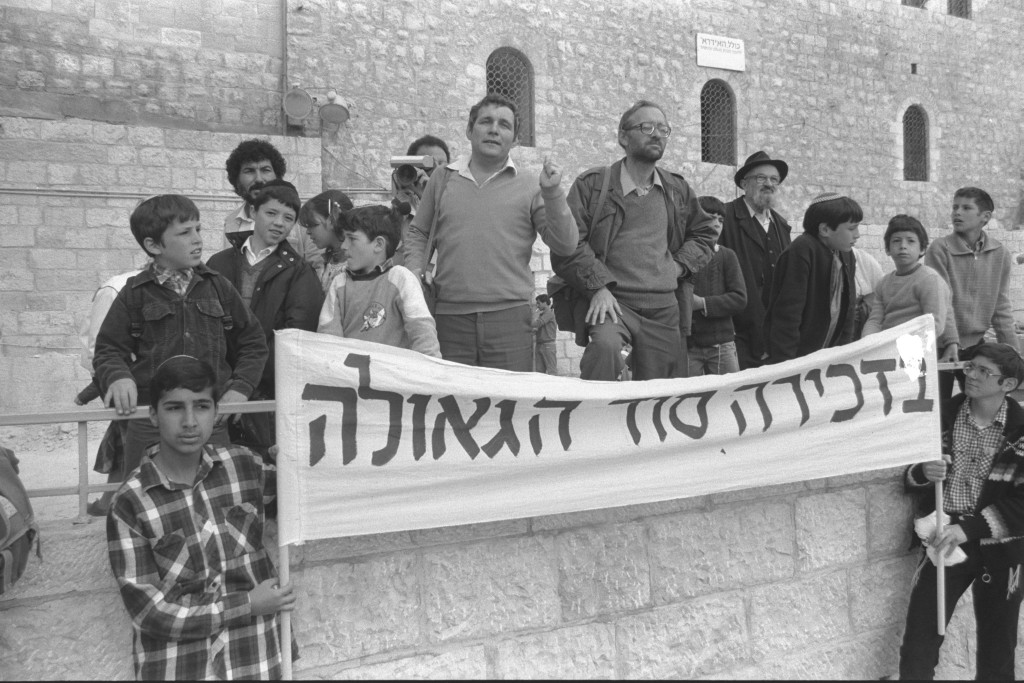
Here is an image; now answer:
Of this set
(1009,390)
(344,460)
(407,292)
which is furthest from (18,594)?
(1009,390)

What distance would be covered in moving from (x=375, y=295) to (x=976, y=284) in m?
3.99

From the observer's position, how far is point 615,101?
14.5 meters

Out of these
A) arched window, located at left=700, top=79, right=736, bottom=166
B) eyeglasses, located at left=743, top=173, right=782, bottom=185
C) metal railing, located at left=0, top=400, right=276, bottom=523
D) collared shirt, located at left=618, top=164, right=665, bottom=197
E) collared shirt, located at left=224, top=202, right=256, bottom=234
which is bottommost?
metal railing, located at left=0, top=400, right=276, bottom=523

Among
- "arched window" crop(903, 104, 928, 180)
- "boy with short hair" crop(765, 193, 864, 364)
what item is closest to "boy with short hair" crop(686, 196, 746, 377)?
"boy with short hair" crop(765, 193, 864, 364)

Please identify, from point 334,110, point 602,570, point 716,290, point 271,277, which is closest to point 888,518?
point 716,290

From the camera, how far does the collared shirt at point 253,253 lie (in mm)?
4066

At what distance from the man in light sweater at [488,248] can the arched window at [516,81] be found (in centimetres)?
991

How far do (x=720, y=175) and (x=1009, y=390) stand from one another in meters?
11.6

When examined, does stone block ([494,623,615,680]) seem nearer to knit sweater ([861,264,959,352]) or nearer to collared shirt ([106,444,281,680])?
collared shirt ([106,444,281,680])

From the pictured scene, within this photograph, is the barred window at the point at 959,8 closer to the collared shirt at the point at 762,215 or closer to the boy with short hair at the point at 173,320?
the collared shirt at the point at 762,215

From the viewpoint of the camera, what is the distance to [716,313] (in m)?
5.16

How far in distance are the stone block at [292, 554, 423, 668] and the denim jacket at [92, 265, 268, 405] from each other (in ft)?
2.49

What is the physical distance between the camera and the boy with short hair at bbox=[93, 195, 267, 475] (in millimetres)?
3244

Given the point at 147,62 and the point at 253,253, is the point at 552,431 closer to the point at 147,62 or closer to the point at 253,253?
the point at 253,253
